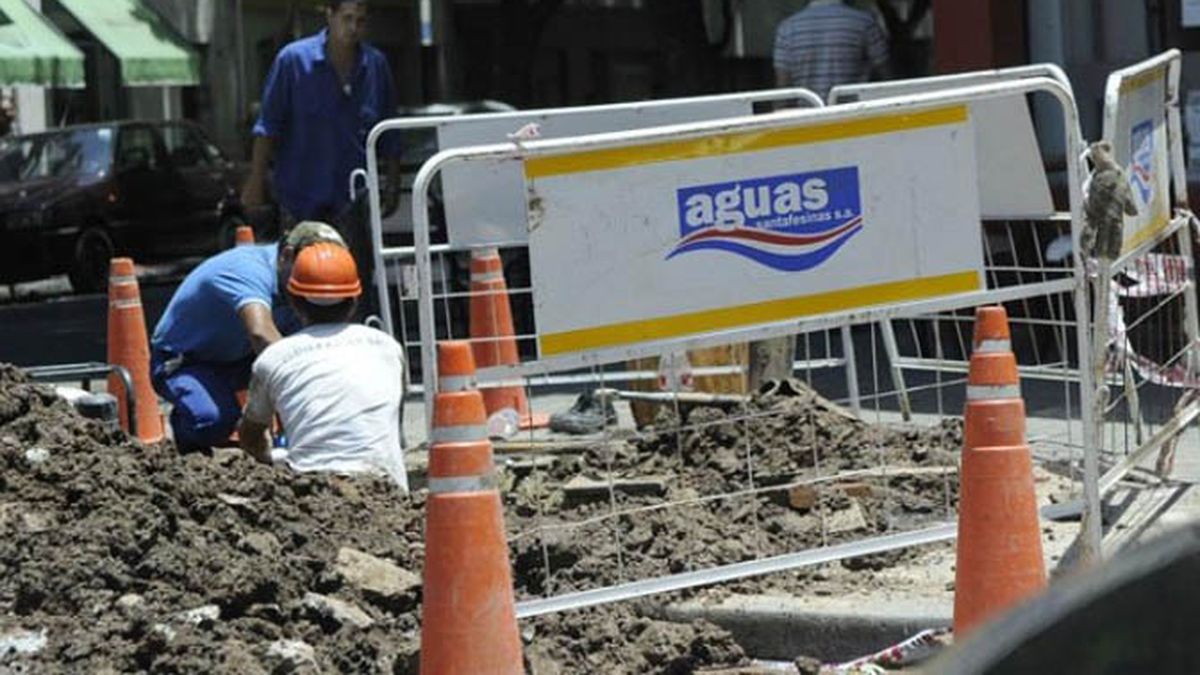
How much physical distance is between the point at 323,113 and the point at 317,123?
0.05 m

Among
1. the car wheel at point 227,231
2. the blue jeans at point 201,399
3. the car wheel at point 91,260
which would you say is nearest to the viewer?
the blue jeans at point 201,399

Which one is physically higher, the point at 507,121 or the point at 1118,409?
the point at 507,121

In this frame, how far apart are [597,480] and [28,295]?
59.8ft

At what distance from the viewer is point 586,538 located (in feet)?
22.0

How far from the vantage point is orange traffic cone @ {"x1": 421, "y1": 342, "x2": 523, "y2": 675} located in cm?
537

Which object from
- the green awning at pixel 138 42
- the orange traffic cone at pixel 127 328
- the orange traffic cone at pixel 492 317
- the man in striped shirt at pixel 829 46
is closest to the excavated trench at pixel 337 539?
the orange traffic cone at pixel 492 317

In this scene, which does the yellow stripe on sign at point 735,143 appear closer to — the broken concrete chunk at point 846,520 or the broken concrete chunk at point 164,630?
the broken concrete chunk at point 846,520

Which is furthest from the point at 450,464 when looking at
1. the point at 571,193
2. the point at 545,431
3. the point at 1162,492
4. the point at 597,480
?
the point at 545,431

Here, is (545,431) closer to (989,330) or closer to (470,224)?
(470,224)

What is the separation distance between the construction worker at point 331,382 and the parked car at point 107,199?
16869mm

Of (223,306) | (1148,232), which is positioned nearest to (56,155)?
(223,306)

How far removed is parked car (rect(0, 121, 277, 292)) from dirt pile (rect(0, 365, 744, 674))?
17.1m

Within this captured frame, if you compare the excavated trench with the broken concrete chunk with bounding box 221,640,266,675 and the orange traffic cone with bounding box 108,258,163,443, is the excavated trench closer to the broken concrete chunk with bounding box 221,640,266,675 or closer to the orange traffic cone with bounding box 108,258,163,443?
the broken concrete chunk with bounding box 221,640,266,675

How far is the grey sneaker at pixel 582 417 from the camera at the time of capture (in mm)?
9430
